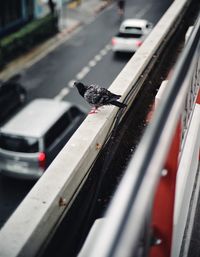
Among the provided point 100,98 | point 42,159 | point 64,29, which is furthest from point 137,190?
point 64,29

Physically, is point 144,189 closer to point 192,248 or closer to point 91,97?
point 192,248

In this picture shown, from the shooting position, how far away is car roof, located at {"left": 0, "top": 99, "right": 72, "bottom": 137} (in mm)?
12203

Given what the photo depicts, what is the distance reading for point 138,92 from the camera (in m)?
6.63

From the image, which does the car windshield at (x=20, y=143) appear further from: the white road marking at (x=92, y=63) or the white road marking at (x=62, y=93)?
the white road marking at (x=92, y=63)

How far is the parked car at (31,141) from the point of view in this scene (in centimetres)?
1217

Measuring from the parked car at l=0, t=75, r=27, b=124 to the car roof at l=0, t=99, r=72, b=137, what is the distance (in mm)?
4198

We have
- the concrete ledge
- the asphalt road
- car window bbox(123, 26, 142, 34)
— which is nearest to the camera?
the concrete ledge

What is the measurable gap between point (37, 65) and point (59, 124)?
1224cm

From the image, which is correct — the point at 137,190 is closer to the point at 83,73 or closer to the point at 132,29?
the point at 83,73

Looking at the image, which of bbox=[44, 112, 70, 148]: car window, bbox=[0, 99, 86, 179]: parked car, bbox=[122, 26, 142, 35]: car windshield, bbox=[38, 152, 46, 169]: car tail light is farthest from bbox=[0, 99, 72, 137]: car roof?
bbox=[122, 26, 142, 35]: car windshield

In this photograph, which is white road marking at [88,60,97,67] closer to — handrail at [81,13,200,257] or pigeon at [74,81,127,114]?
pigeon at [74,81,127,114]

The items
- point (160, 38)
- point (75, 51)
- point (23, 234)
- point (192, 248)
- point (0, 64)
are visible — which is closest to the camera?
point (23, 234)

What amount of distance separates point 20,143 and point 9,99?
6188mm

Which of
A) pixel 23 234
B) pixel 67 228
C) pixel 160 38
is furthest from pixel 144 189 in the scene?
pixel 160 38
